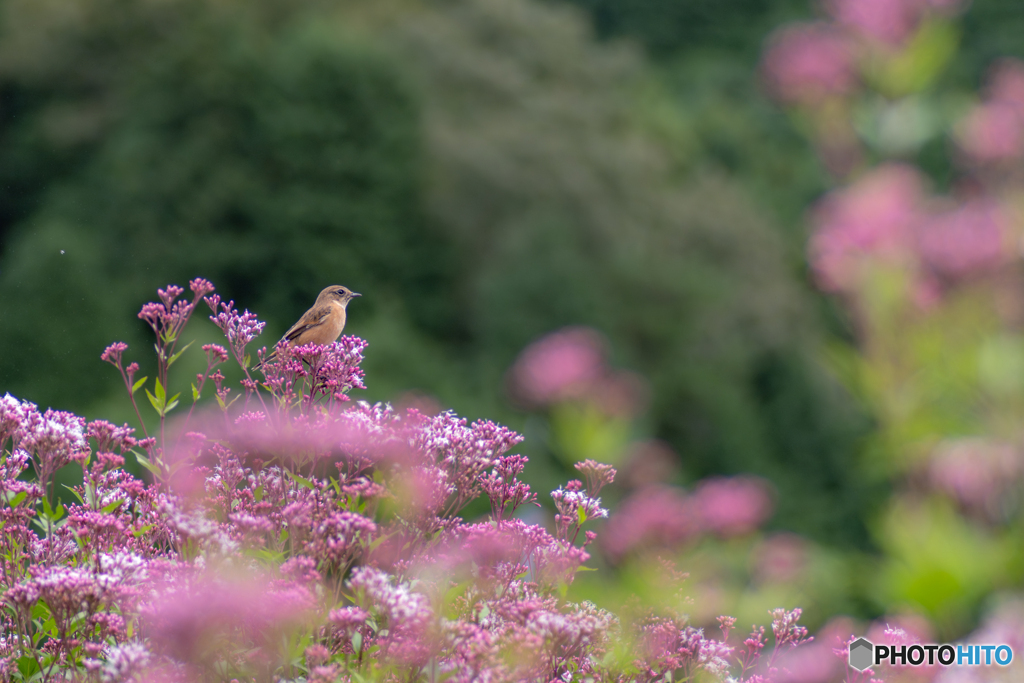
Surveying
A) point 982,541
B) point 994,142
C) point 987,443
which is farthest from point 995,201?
point 982,541

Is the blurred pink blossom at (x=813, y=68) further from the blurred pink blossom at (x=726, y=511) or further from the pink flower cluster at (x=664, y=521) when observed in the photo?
the blurred pink blossom at (x=726, y=511)

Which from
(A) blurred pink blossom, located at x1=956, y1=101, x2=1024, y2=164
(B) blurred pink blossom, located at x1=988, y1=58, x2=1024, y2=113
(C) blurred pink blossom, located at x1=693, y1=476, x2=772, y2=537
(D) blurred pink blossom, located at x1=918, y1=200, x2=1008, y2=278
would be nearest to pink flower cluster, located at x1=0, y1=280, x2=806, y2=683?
(C) blurred pink blossom, located at x1=693, y1=476, x2=772, y2=537

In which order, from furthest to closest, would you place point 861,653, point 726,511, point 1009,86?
point 726,511 < point 861,653 < point 1009,86

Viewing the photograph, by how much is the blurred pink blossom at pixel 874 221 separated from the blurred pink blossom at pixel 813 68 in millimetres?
358

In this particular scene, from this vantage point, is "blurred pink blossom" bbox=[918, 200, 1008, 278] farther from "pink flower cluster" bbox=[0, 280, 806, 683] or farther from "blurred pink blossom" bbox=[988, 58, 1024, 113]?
"pink flower cluster" bbox=[0, 280, 806, 683]

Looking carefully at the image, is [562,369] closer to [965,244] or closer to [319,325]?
[319,325]

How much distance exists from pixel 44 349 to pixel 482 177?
18.2 m

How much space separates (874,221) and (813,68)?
0.57 m

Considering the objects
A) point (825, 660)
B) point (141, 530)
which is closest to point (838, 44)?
point (825, 660)

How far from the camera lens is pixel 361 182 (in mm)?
35188

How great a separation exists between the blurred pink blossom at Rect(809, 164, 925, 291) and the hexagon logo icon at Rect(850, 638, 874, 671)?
5.69ft

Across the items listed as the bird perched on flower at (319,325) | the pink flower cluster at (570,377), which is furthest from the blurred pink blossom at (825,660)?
the bird perched on flower at (319,325)

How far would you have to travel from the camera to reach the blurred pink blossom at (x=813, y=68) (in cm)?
225

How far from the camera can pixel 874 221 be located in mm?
1901
